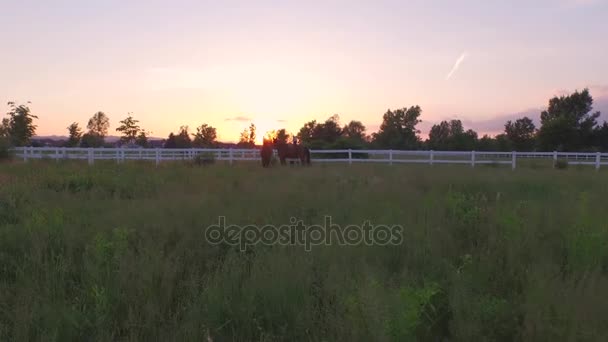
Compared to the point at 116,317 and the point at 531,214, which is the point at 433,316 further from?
the point at 531,214

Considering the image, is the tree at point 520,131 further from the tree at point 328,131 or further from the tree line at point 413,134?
the tree at point 328,131

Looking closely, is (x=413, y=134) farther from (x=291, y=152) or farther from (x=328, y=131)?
(x=291, y=152)

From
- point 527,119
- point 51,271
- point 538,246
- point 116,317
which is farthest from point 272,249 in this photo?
point 527,119

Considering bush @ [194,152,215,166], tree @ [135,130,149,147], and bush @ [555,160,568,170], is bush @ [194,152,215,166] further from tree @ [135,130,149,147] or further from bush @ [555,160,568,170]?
tree @ [135,130,149,147]

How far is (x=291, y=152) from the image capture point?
22906 mm

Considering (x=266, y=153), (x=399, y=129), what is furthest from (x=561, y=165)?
(x=399, y=129)

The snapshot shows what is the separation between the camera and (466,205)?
7.93m

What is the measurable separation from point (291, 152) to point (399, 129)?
6780 cm

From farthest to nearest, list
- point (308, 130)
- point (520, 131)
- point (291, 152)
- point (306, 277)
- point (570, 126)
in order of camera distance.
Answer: point (520, 131) → point (308, 130) → point (570, 126) → point (291, 152) → point (306, 277)

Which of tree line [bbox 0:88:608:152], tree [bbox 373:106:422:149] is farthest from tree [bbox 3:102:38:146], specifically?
tree [bbox 373:106:422:149]

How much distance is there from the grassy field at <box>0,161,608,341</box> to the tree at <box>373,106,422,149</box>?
7581cm

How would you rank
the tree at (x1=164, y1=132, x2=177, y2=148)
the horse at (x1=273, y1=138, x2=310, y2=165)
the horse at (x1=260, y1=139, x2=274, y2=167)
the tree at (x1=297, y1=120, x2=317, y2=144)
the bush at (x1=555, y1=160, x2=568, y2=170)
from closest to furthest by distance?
the horse at (x1=260, y1=139, x2=274, y2=167) → the horse at (x1=273, y1=138, x2=310, y2=165) → the bush at (x1=555, y1=160, x2=568, y2=170) → the tree at (x1=297, y1=120, x2=317, y2=144) → the tree at (x1=164, y1=132, x2=177, y2=148)

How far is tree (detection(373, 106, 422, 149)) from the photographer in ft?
272

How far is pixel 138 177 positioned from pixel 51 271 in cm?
942
